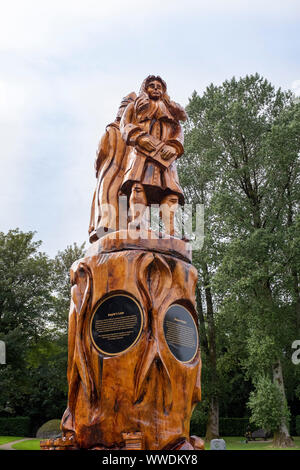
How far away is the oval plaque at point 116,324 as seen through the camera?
6.57 m

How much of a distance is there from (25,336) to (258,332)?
46.3 ft

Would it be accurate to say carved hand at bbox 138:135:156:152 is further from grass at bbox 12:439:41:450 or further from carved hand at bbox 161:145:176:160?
grass at bbox 12:439:41:450

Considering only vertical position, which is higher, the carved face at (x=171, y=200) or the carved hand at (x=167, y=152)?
the carved hand at (x=167, y=152)

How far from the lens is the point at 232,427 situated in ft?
101

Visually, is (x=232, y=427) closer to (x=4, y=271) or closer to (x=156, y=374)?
(x=4, y=271)

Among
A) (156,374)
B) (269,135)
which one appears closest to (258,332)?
(269,135)

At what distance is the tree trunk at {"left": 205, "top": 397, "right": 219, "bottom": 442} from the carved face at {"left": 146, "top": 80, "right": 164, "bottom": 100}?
18.1 meters

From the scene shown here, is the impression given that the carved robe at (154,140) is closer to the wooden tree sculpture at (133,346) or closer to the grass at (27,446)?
the wooden tree sculpture at (133,346)

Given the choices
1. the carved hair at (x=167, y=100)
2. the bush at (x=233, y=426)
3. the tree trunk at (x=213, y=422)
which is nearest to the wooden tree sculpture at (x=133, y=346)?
the carved hair at (x=167, y=100)

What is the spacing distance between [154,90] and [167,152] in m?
1.36

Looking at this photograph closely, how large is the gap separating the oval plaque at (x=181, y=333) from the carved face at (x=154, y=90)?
423 cm

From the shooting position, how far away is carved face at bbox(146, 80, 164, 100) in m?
9.02

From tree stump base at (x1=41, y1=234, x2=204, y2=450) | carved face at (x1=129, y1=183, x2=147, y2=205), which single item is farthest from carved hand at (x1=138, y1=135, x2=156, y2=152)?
tree stump base at (x1=41, y1=234, x2=204, y2=450)

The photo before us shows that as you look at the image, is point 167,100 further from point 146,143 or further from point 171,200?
point 171,200
